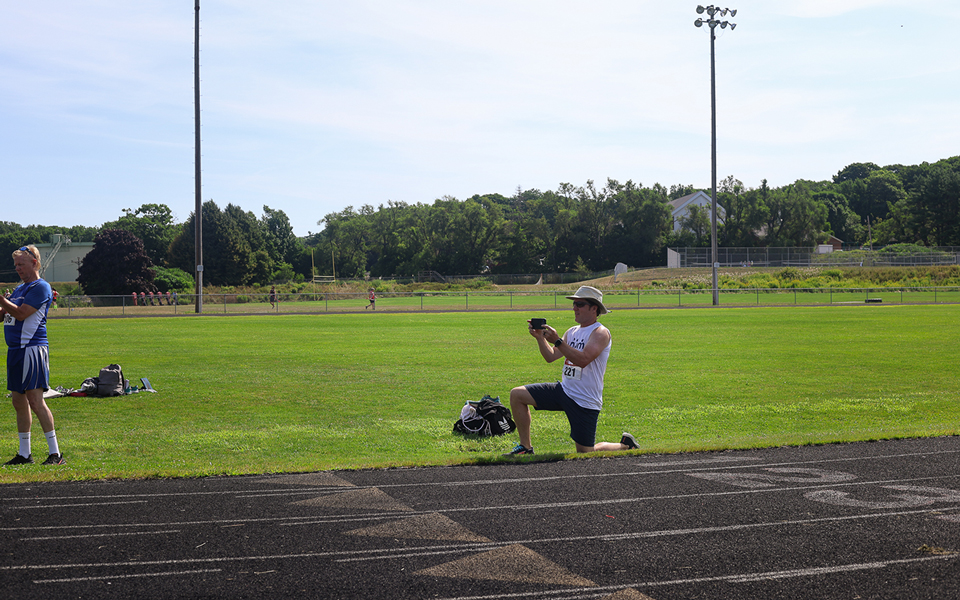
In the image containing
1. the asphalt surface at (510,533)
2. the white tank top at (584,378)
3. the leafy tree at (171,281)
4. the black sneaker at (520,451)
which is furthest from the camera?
the leafy tree at (171,281)

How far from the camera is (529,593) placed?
407 cm

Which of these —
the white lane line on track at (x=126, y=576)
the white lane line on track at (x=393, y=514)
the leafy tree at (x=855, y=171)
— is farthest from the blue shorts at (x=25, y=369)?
the leafy tree at (x=855, y=171)

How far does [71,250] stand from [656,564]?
109 m

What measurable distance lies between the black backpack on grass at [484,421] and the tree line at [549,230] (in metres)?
90.0

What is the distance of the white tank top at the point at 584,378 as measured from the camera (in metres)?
7.45

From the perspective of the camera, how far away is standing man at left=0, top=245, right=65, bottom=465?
746 cm

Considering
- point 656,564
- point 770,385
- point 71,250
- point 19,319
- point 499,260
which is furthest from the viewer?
point 499,260

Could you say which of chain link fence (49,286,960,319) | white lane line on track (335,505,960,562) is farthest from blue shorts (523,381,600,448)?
chain link fence (49,286,960,319)

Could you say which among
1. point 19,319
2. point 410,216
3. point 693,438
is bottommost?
point 693,438

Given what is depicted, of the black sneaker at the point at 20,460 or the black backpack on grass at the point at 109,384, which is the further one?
the black backpack on grass at the point at 109,384

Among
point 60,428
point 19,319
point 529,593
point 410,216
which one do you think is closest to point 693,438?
point 529,593

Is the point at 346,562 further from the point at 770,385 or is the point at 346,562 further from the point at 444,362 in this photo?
the point at 444,362

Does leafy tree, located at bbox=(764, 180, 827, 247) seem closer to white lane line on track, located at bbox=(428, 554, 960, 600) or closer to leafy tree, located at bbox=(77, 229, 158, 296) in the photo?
leafy tree, located at bbox=(77, 229, 158, 296)

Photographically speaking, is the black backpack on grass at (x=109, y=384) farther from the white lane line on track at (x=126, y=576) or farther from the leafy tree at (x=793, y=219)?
the leafy tree at (x=793, y=219)
